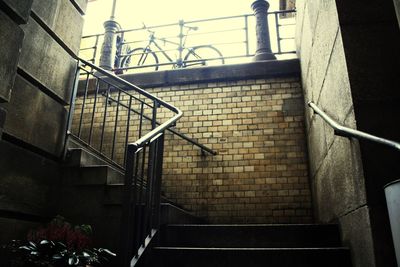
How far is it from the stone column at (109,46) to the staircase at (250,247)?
4.13 meters

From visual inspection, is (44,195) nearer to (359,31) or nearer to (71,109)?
(71,109)

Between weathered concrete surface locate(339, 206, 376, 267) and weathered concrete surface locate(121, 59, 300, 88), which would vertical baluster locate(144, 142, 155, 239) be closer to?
weathered concrete surface locate(339, 206, 376, 267)

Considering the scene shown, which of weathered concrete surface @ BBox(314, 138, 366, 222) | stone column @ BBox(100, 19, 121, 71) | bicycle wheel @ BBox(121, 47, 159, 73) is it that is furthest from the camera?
bicycle wheel @ BBox(121, 47, 159, 73)

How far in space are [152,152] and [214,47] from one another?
4.27m

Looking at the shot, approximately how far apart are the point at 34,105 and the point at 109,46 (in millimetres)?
4000

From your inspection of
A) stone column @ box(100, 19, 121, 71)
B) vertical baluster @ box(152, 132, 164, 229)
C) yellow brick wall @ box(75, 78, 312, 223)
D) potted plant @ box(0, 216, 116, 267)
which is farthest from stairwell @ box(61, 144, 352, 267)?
stone column @ box(100, 19, 121, 71)

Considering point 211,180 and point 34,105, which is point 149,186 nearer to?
point 34,105

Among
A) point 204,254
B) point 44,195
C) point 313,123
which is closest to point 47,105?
point 44,195

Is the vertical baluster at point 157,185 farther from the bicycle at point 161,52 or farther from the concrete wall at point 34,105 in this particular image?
the bicycle at point 161,52

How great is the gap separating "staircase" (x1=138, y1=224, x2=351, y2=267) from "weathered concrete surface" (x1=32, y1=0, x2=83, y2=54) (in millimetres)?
1990

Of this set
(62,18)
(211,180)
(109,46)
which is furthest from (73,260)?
(109,46)

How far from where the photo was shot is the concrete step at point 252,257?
2.35m

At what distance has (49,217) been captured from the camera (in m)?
3.01

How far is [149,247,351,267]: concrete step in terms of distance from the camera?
7.72ft
